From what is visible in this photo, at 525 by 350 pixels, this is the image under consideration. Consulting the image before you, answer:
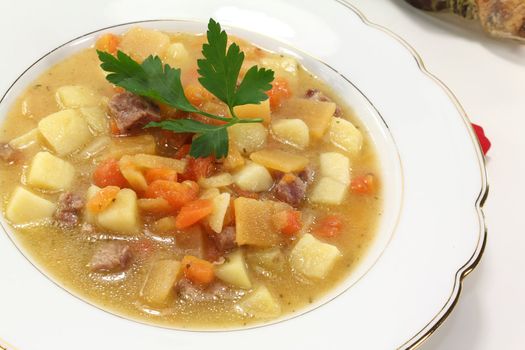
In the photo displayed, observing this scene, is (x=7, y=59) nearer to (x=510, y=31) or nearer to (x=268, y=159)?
(x=268, y=159)

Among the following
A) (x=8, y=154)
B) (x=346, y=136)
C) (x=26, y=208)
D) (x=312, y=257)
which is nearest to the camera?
(x=26, y=208)

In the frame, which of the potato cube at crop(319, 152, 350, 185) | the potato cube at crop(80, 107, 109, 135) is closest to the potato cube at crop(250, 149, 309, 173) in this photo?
the potato cube at crop(319, 152, 350, 185)

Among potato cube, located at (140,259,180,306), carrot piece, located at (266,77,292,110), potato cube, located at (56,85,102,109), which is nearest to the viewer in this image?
potato cube, located at (140,259,180,306)

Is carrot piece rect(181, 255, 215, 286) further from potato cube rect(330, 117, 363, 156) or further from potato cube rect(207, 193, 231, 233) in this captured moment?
potato cube rect(330, 117, 363, 156)

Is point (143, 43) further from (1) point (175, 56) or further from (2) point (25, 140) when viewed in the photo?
(2) point (25, 140)

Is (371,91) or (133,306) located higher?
(371,91)

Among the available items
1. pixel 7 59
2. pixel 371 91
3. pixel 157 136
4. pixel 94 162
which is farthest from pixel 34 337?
pixel 371 91

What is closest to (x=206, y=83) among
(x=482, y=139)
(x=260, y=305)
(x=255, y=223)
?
(x=255, y=223)
